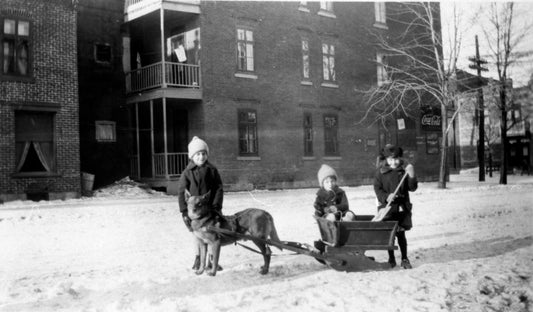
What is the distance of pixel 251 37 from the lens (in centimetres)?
2038

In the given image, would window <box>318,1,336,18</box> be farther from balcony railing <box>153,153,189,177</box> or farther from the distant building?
balcony railing <box>153,153,189,177</box>

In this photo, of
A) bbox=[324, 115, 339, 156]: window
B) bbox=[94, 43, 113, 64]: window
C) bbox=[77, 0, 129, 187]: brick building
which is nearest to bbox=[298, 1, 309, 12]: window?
bbox=[324, 115, 339, 156]: window

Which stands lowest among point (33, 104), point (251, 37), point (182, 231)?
Result: point (182, 231)

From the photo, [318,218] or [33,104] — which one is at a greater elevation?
[33,104]

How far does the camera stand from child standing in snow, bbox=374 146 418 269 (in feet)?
20.5

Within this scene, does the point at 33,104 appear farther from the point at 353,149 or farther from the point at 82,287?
the point at 353,149

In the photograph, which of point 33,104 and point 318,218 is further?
point 33,104

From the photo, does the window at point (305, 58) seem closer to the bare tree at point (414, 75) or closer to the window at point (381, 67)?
the bare tree at point (414, 75)

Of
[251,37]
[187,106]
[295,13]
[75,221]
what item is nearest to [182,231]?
[75,221]

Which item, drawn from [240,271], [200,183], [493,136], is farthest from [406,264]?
[493,136]

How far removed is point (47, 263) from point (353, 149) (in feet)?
59.2

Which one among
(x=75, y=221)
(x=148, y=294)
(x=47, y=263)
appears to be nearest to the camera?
(x=148, y=294)

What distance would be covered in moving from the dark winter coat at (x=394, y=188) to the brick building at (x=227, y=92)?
1170 centimetres

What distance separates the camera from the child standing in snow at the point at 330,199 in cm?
618
